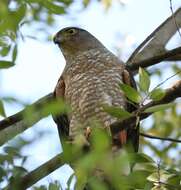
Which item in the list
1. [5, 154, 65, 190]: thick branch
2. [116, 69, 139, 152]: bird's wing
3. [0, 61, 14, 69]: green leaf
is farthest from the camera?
[116, 69, 139, 152]: bird's wing

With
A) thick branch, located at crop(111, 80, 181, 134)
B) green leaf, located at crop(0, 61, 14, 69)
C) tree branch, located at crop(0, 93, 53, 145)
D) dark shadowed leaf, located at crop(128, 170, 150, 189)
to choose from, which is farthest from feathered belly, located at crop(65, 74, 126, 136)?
green leaf, located at crop(0, 61, 14, 69)

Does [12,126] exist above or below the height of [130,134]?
above

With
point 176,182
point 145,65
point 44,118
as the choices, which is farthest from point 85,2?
point 44,118

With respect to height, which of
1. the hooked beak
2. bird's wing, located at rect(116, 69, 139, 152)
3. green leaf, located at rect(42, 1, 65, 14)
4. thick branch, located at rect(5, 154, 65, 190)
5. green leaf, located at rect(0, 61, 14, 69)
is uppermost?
green leaf, located at rect(42, 1, 65, 14)

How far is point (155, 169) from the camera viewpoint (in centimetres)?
297

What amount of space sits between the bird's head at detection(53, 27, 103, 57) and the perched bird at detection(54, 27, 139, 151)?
0.29 m

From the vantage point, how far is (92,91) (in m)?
4.82

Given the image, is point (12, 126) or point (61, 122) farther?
point (61, 122)

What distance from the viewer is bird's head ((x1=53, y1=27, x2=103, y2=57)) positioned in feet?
19.0

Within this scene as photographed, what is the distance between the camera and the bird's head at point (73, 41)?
5797 millimetres

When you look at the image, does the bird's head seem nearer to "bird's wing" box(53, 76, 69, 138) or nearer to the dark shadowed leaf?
"bird's wing" box(53, 76, 69, 138)

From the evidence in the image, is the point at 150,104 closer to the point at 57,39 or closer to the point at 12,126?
the point at 12,126

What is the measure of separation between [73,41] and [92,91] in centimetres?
126

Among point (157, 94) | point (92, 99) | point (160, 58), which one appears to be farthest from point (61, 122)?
point (157, 94)
